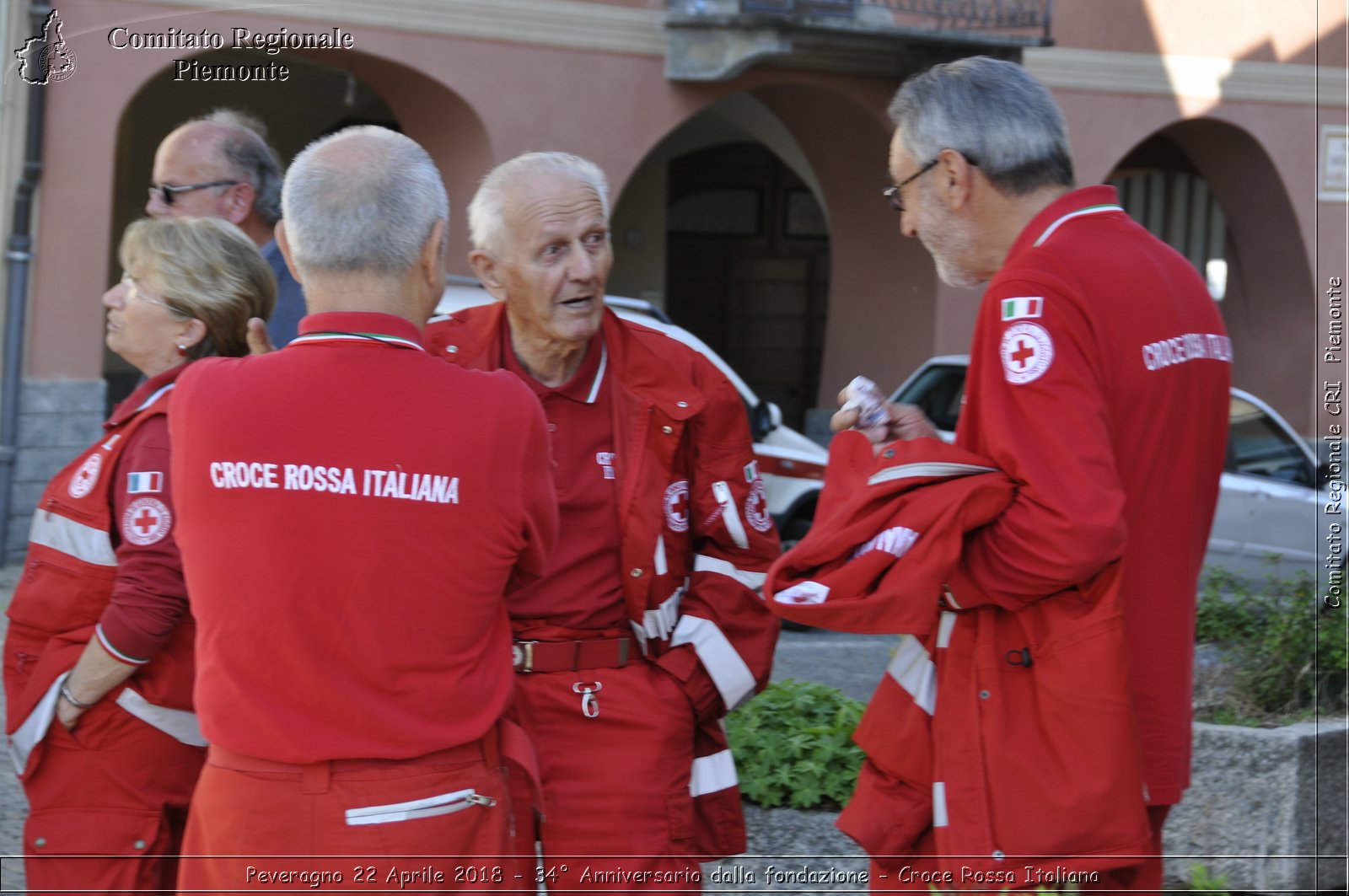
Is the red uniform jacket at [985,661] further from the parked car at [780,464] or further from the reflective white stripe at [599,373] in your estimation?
the parked car at [780,464]

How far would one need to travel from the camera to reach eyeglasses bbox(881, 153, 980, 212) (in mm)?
2584

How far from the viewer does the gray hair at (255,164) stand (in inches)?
154

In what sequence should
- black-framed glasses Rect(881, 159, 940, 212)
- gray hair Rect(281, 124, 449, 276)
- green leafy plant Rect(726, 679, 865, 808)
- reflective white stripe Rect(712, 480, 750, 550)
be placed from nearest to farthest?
gray hair Rect(281, 124, 449, 276) < black-framed glasses Rect(881, 159, 940, 212) < reflective white stripe Rect(712, 480, 750, 550) < green leafy plant Rect(726, 679, 865, 808)

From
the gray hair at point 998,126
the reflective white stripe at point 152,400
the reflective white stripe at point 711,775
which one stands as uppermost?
the gray hair at point 998,126

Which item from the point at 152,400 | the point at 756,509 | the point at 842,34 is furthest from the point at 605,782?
the point at 842,34

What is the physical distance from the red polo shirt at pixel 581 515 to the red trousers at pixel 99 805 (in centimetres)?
79

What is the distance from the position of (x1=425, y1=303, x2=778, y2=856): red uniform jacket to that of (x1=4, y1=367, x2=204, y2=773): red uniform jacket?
26.7 inches

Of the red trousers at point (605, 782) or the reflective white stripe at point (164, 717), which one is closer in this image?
the reflective white stripe at point (164, 717)

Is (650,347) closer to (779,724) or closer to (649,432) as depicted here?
(649,432)

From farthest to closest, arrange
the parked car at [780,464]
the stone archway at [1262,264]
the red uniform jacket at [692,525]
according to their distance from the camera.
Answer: the stone archway at [1262,264]
the parked car at [780,464]
the red uniform jacket at [692,525]

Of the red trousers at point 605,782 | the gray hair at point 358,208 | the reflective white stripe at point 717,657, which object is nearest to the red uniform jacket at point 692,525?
the reflective white stripe at point 717,657

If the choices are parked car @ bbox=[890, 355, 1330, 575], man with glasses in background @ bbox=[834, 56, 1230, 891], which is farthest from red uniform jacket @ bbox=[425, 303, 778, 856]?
parked car @ bbox=[890, 355, 1330, 575]

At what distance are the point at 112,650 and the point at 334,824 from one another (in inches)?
34.6

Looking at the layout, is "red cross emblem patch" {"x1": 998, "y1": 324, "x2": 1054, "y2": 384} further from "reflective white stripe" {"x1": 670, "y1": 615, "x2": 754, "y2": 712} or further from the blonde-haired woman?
the blonde-haired woman
